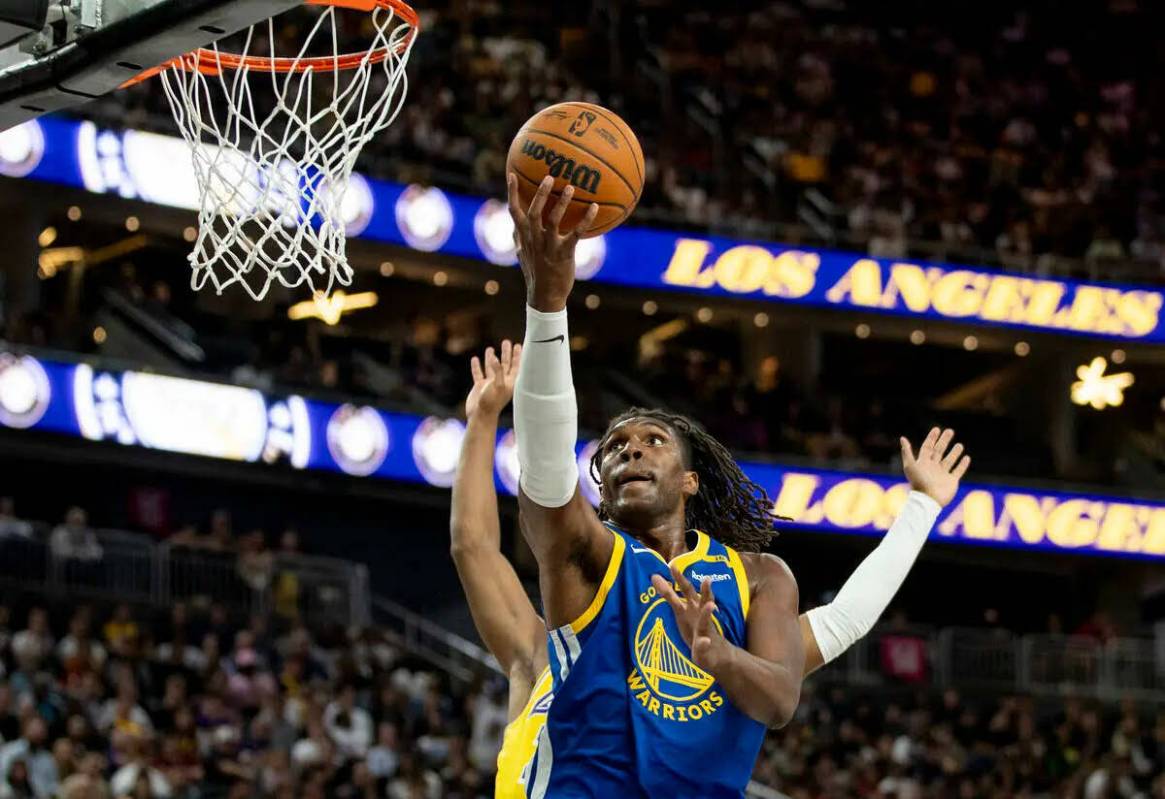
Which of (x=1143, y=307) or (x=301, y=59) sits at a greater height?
(x=301, y=59)

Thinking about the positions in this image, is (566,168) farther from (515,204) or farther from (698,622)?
(698,622)

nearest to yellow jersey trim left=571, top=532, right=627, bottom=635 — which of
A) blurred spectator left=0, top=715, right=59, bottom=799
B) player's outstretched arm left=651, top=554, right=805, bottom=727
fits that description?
player's outstretched arm left=651, top=554, right=805, bottom=727

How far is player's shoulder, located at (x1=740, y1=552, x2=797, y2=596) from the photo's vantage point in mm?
4754

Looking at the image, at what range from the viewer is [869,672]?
74.3 feet

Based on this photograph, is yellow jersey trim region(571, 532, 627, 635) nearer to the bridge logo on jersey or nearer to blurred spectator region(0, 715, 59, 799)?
the bridge logo on jersey

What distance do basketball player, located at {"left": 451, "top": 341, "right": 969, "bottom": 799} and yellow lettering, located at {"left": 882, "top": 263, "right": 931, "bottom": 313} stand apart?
19.5 m

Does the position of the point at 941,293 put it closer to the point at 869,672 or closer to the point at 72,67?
the point at 869,672

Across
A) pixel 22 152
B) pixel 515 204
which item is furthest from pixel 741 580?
pixel 22 152

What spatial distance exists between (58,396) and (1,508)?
5.68 ft

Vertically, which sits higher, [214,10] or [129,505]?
[214,10]

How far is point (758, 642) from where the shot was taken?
182 inches

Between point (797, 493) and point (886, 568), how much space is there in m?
18.2

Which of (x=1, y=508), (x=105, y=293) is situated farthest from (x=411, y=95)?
(x=1, y=508)

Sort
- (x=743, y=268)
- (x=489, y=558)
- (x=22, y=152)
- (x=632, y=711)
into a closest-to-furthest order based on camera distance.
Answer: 1. (x=632, y=711)
2. (x=489, y=558)
3. (x=22, y=152)
4. (x=743, y=268)
